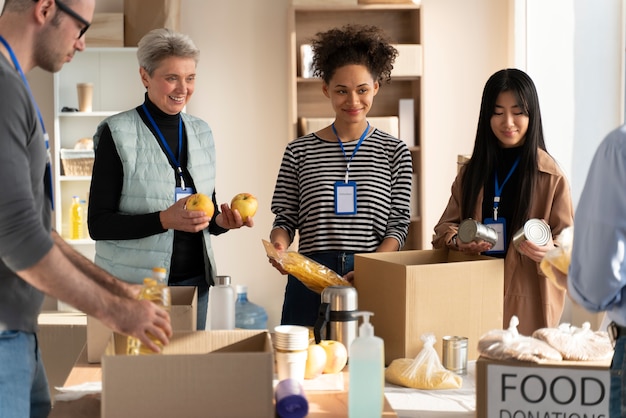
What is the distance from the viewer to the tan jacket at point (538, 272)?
8.07 feet

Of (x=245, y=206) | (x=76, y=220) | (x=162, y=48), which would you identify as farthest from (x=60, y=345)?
(x=76, y=220)

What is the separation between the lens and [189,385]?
1421mm

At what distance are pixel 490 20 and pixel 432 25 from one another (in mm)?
363

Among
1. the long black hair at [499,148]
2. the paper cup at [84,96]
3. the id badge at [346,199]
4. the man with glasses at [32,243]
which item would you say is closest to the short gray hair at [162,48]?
the id badge at [346,199]

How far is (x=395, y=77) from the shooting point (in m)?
4.67

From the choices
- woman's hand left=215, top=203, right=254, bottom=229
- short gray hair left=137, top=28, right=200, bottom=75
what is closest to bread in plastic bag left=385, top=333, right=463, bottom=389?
woman's hand left=215, top=203, right=254, bottom=229

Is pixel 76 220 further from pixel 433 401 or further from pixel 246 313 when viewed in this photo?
pixel 433 401

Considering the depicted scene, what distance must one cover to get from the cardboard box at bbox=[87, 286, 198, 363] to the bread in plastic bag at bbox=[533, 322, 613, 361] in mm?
835

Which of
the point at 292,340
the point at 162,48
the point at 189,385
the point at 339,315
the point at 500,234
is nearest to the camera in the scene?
the point at 189,385

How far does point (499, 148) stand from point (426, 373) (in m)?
1.01

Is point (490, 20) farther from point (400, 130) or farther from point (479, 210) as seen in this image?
point (479, 210)

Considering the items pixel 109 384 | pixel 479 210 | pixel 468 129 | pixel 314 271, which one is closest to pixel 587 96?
pixel 468 129

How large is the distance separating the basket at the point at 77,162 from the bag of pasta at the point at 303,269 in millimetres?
2729

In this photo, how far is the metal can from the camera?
1.95 meters
